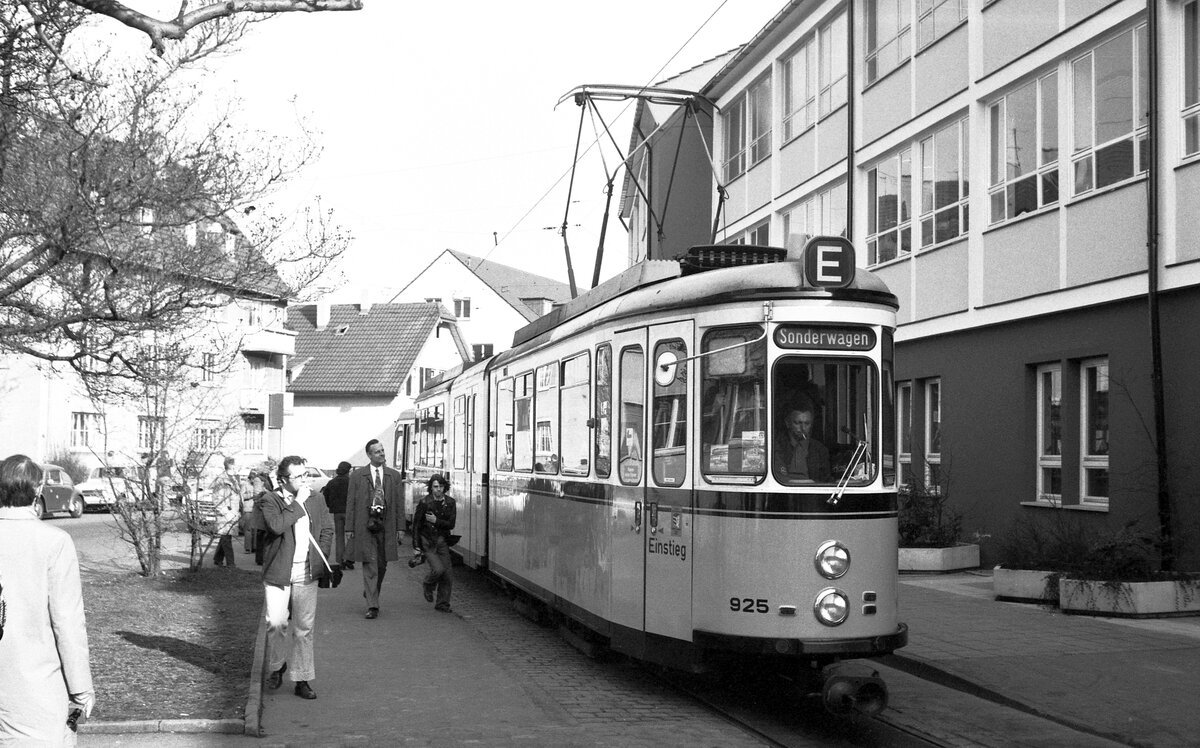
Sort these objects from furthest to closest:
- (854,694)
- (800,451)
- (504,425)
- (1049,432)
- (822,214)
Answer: (822,214)
(1049,432)
(504,425)
(800,451)
(854,694)

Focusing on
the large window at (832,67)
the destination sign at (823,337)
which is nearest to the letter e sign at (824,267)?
the destination sign at (823,337)

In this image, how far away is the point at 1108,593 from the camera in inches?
502

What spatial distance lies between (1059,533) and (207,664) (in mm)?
9151

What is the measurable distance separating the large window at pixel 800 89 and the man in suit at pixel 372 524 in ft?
49.9

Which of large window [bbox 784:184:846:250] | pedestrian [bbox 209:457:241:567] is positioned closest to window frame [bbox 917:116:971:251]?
large window [bbox 784:184:846:250]

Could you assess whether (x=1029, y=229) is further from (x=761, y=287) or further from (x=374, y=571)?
(x=761, y=287)

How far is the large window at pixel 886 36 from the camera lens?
21703 millimetres

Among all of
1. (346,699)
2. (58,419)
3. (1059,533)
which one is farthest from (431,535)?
(58,419)

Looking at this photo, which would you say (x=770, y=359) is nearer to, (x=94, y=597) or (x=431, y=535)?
(x=431, y=535)

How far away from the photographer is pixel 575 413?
36.4 feet

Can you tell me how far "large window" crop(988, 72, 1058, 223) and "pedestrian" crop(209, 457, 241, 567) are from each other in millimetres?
11208

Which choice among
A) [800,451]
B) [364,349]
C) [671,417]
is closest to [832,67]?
[671,417]

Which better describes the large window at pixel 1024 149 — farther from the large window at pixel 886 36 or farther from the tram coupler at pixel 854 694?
the tram coupler at pixel 854 694

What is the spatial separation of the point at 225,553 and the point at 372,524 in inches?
278
